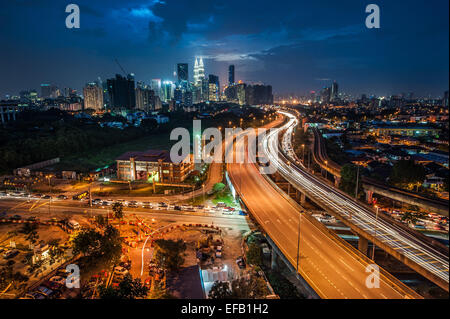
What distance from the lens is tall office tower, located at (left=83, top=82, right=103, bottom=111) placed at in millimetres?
75750

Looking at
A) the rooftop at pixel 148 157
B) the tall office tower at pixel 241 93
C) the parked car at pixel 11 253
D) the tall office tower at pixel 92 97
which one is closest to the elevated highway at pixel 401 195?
the rooftop at pixel 148 157

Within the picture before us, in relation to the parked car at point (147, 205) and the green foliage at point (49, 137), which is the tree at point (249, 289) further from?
the green foliage at point (49, 137)

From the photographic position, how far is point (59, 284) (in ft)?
24.6

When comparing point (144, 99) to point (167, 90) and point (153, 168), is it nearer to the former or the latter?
point (167, 90)

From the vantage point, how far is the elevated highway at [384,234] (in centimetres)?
556

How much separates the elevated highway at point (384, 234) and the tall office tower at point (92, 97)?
78.1 m

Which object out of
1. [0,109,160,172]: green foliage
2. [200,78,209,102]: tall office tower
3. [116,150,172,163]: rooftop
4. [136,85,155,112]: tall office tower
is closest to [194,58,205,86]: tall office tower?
[200,78,209,102]: tall office tower

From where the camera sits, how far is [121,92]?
74.4 meters

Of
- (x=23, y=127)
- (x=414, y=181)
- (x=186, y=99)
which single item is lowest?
(x=414, y=181)

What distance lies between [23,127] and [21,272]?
110 feet

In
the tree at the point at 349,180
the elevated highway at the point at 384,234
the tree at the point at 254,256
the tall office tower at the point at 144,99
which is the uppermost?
the tall office tower at the point at 144,99
